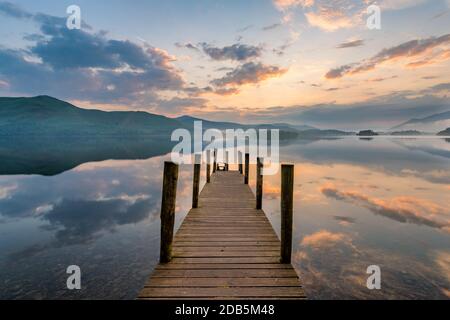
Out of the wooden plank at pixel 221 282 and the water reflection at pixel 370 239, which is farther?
the water reflection at pixel 370 239

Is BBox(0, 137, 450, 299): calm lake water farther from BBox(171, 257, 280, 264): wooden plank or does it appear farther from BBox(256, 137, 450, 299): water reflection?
BBox(171, 257, 280, 264): wooden plank

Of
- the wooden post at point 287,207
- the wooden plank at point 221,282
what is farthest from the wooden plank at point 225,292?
the wooden post at point 287,207

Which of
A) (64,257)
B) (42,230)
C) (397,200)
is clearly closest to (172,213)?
(64,257)

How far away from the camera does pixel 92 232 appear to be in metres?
11.1

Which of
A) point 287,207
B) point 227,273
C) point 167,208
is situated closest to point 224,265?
point 227,273

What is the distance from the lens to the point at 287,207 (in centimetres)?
561

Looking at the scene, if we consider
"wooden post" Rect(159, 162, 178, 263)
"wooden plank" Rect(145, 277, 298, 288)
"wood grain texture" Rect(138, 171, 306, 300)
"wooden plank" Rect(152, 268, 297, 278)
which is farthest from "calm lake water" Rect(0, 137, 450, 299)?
"wooden plank" Rect(145, 277, 298, 288)

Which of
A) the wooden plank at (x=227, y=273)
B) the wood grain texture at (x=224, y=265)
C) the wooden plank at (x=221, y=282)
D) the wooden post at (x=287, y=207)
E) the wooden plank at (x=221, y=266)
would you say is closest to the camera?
the wood grain texture at (x=224, y=265)

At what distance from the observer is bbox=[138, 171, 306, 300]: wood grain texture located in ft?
14.6

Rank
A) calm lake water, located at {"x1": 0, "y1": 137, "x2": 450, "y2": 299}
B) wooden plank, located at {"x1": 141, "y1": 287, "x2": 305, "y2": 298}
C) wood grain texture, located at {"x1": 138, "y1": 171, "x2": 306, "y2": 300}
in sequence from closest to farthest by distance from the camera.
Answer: wooden plank, located at {"x1": 141, "y1": 287, "x2": 305, "y2": 298} < wood grain texture, located at {"x1": 138, "y1": 171, "x2": 306, "y2": 300} < calm lake water, located at {"x1": 0, "y1": 137, "x2": 450, "y2": 299}

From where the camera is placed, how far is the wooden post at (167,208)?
219 inches

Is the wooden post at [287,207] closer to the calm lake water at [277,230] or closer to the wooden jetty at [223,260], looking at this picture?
the wooden jetty at [223,260]
